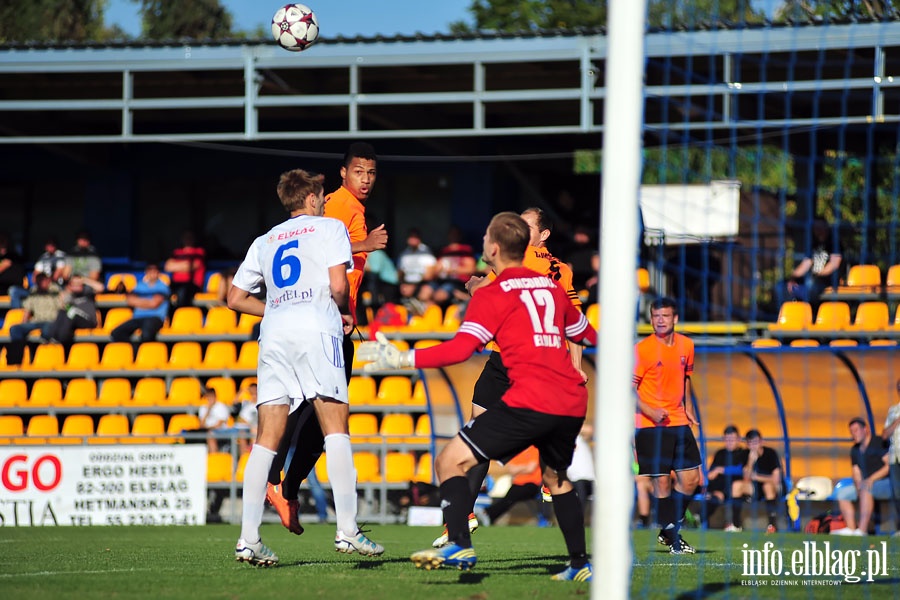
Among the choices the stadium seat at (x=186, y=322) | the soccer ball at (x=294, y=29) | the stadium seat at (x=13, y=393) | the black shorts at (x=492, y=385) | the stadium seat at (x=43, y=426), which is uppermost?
the soccer ball at (x=294, y=29)

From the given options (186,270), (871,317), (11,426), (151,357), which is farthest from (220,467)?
(871,317)

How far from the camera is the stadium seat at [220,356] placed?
20.0 meters

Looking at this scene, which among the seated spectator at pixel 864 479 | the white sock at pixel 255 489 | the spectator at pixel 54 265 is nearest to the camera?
the white sock at pixel 255 489

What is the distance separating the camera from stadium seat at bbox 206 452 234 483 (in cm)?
1736

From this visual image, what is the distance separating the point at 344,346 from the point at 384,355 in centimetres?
140

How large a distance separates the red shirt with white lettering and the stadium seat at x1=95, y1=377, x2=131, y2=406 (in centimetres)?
1469

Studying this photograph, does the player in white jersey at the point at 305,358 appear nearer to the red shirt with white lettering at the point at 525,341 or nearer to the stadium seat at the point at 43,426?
the red shirt with white lettering at the point at 525,341

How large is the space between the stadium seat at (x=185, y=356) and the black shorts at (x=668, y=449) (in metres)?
12.0

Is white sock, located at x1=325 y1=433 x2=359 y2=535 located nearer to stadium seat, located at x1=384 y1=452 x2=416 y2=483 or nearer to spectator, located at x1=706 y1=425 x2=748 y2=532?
spectator, located at x1=706 y1=425 x2=748 y2=532

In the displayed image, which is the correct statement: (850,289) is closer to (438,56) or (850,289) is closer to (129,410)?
(438,56)

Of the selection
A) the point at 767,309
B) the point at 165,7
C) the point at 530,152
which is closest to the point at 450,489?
the point at 767,309

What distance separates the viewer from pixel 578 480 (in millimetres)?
15102

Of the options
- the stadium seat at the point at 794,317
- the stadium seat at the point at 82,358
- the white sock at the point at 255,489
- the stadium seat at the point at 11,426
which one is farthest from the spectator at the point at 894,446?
the stadium seat at the point at 11,426

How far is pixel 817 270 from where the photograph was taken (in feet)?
60.4
